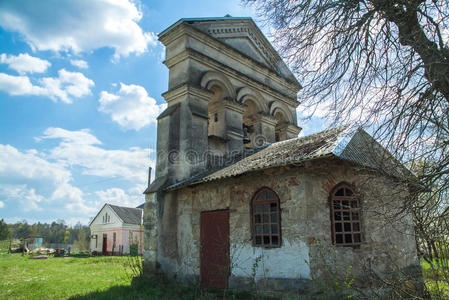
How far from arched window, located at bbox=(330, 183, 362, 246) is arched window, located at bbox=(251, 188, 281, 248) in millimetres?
1426

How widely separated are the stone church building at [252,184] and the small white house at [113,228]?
2283cm

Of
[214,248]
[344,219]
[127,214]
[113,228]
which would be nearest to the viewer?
[344,219]

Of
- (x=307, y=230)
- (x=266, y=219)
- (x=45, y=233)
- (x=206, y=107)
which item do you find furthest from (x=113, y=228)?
(x=45, y=233)

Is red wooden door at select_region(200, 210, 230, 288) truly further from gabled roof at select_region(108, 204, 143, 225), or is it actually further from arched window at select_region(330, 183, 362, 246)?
gabled roof at select_region(108, 204, 143, 225)

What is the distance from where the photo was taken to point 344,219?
27.5ft

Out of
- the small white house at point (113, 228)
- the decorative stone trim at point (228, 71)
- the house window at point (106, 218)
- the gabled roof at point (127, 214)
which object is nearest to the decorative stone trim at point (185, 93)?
the decorative stone trim at point (228, 71)

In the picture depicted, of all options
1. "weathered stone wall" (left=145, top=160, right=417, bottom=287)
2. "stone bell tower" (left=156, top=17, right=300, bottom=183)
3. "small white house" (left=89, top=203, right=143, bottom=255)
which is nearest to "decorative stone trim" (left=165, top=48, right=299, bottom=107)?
"stone bell tower" (left=156, top=17, right=300, bottom=183)

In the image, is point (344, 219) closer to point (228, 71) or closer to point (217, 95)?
point (217, 95)

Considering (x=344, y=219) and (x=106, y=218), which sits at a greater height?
(x=106, y=218)

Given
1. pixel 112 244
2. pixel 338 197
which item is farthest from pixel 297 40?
pixel 112 244

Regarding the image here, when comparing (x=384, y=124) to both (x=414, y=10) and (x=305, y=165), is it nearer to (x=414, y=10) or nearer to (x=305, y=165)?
(x=414, y=10)

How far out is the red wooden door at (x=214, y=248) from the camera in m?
9.80

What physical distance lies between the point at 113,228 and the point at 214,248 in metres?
28.8

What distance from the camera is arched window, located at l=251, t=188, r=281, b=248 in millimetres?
8805
